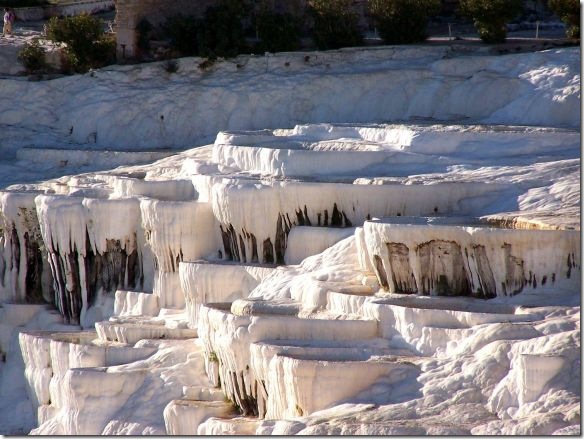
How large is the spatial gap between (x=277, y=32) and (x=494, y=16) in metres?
4.02

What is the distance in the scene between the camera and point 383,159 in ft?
80.0

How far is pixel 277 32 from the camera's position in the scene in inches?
1307

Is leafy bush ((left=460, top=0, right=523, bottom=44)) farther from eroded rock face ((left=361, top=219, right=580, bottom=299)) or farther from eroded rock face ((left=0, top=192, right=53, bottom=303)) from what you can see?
eroded rock face ((left=361, top=219, right=580, bottom=299))

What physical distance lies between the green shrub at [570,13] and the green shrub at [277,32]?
15.7 ft

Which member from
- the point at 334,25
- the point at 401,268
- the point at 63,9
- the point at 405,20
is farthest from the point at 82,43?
the point at 401,268

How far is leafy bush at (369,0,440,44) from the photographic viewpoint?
108 ft

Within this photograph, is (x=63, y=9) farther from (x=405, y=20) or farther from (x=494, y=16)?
(x=494, y=16)

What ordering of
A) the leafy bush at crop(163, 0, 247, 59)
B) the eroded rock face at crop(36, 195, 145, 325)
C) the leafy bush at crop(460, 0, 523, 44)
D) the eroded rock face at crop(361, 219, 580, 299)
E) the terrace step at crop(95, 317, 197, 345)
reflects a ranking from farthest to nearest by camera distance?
the leafy bush at crop(163, 0, 247, 59) → the leafy bush at crop(460, 0, 523, 44) → the eroded rock face at crop(36, 195, 145, 325) → the terrace step at crop(95, 317, 197, 345) → the eroded rock face at crop(361, 219, 580, 299)

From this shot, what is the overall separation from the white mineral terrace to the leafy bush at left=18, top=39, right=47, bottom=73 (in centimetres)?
105

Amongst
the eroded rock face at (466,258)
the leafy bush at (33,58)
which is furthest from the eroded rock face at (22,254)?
the eroded rock face at (466,258)

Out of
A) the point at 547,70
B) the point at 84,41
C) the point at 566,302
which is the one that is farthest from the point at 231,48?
the point at 566,302

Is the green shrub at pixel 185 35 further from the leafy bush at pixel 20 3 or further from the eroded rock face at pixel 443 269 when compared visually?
the eroded rock face at pixel 443 269

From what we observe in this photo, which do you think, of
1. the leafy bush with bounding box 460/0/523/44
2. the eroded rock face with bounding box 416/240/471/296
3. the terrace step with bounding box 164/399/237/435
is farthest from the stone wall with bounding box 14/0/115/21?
the eroded rock face with bounding box 416/240/471/296

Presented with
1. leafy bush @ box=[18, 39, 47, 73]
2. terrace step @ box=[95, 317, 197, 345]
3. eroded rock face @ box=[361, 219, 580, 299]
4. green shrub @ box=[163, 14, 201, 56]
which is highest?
green shrub @ box=[163, 14, 201, 56]
